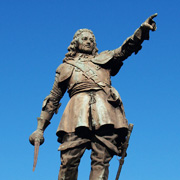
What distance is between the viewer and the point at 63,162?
367 inches

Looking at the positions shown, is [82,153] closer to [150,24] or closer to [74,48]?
[74,48]

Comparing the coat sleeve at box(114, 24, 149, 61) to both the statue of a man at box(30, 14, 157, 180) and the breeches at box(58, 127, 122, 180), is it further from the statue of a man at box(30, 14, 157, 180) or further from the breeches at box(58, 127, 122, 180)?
the breeches at box(58, 127, 122, 180)

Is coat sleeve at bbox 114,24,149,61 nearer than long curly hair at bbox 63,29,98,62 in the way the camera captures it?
Yes

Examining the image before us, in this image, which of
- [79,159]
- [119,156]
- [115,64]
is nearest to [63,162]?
[79,159]

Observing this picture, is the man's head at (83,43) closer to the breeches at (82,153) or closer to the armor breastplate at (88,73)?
the armor breastplate at (88,73)

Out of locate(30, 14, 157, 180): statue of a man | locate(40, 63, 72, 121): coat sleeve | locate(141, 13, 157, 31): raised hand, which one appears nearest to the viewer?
locate(30, 14, 157, 180): statue of a man

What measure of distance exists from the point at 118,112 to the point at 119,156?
907 millimetres

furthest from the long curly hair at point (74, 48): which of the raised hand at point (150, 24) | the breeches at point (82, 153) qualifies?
the breeches at point (82, 153)

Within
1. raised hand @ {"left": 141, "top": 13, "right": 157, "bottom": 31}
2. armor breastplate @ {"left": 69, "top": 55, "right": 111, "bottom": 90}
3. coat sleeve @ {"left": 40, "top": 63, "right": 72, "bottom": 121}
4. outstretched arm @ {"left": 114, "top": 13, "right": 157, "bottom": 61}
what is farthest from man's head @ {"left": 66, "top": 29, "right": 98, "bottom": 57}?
raised hand @ {"left": 141, "top": 13, "right": 157, "bottom": 31}

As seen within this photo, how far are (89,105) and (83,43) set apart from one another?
1675 mm

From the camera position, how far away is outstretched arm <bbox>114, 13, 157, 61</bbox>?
31.6 ft

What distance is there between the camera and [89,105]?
9.67 meters

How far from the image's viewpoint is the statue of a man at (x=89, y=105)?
932 cm

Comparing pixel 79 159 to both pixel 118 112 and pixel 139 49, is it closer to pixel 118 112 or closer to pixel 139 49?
pixel 118 112
